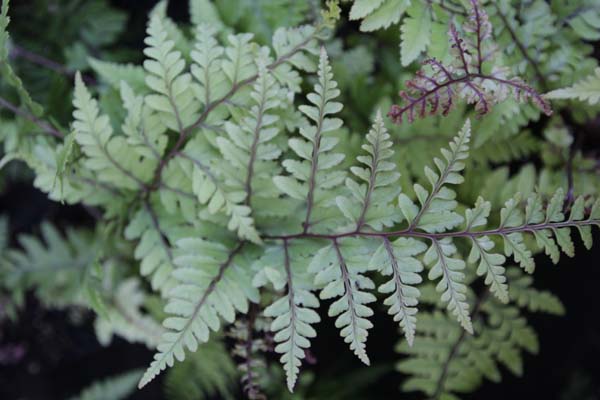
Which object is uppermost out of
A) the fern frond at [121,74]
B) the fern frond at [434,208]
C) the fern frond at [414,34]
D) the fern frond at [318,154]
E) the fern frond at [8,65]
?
the fern frond at [121,74]

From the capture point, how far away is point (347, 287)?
41.6 inches

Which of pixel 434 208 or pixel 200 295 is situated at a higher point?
pixel 434 208

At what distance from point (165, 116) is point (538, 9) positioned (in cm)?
87

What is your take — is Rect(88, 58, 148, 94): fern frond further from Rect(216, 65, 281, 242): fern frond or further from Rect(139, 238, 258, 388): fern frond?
Rect(139, 238, 258, 388): fern frond

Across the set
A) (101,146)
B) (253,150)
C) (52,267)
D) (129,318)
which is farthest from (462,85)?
(52,267)

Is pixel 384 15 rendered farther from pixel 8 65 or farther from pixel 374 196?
pixel 8 65

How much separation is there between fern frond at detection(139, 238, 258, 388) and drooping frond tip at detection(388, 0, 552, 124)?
476 mm

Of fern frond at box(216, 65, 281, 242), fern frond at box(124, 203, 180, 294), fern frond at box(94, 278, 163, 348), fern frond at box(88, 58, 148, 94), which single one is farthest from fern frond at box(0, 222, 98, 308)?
fern frond at box(216, 65, 281, 242)

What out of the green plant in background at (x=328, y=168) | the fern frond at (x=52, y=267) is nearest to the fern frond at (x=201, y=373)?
the fern frond at (x=52, y=267)

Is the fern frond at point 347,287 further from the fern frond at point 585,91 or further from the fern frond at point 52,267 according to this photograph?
the fern frond at point 52,267

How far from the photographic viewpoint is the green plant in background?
104 centimetres

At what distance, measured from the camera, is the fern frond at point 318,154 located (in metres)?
1.00

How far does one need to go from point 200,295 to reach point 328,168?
1.19 ft

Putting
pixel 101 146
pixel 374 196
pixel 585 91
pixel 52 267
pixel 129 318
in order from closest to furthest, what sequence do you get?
pixel 585 91
pixel 374 196
pixel 101 146
pixel 129 318
pixel 52 267
